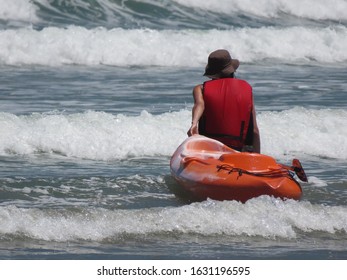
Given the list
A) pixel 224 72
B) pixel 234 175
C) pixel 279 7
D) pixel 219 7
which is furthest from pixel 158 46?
pixel 234 175

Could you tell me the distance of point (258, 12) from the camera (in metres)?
27.8

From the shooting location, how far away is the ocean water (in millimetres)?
7262

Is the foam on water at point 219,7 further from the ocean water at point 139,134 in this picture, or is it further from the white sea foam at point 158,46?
the white sea foam at point 158,46

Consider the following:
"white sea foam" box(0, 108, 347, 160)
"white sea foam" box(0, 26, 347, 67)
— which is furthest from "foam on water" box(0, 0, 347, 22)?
"white sea foam" box(0, 108, 347, 160)

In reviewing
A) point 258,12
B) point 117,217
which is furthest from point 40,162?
point 258,12

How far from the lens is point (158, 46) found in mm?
21391

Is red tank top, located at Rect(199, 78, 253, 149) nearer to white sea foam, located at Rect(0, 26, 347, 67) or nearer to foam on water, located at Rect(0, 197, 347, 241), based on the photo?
→ foam on water, located at Rect(0, 197, 347, 241)

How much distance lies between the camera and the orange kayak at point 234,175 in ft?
25.6

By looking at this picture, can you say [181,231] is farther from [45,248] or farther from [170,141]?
[170,141]

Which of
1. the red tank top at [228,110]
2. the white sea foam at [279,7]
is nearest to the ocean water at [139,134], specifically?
the red tank top at [228,110]

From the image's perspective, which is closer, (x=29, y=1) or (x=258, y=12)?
(x=29, y=1)

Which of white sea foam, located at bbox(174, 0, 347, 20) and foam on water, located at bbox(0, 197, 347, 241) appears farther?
white sea foam, located at bbox(174, 0, 347, 20)

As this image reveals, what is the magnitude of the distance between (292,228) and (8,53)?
13.0m

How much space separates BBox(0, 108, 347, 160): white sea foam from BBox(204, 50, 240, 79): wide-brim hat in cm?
254
